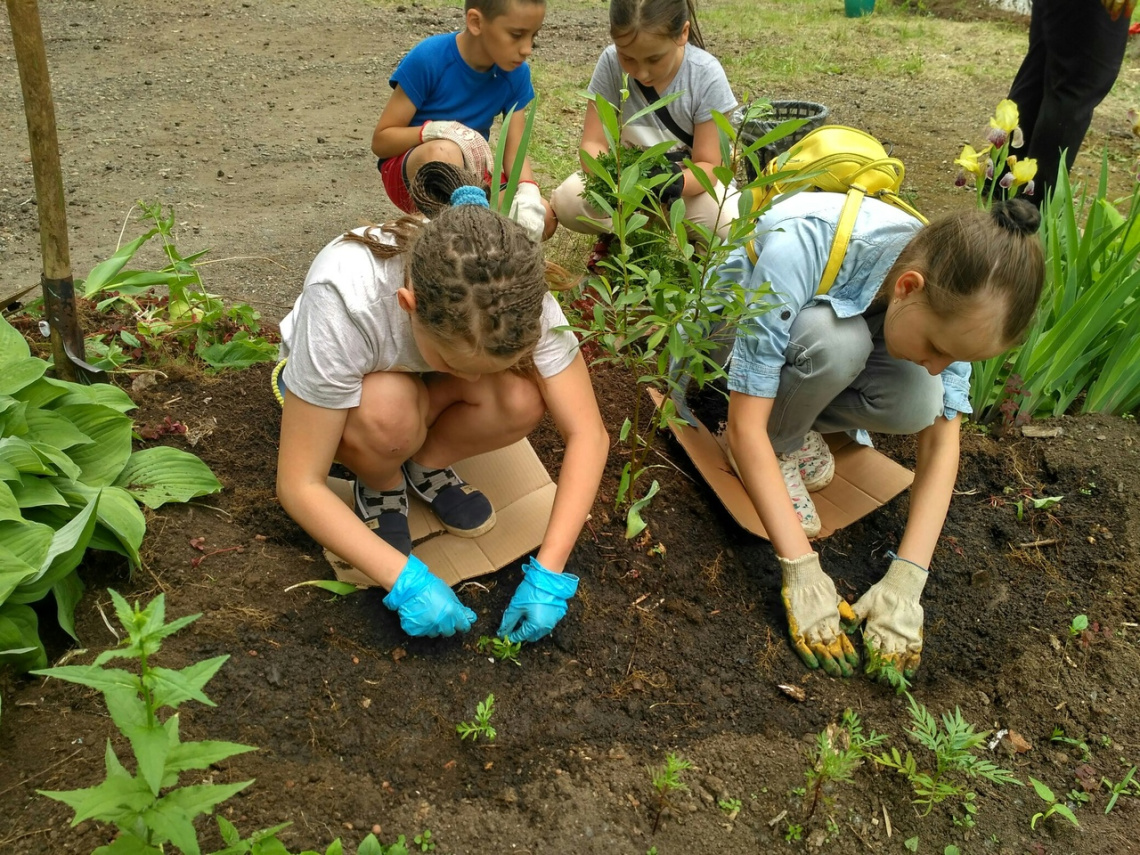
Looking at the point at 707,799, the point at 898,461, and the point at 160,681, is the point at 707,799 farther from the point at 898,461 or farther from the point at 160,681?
the point at 898,461

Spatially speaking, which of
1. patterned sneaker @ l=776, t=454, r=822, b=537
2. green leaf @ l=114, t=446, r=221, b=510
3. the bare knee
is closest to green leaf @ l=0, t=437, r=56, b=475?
green leaf @ l=114, t=446, r=221, b=510

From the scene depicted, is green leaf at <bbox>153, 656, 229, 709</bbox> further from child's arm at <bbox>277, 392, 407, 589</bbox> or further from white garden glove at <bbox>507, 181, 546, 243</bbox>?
white garden glove at <bbox>507, 181, 546, 243</bbox>

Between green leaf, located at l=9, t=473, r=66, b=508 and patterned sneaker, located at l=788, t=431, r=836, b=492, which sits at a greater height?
green leaf, located at l=9, t=473, r=66, b=508

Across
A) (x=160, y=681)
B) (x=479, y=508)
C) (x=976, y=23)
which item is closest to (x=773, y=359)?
(x=479, y=508)

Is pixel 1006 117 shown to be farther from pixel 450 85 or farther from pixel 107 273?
pixel 107 273

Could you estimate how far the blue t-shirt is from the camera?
2.94 metres

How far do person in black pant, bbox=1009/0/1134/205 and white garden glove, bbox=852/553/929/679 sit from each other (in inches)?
74.8

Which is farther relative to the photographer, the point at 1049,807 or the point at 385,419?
the point at 385,419

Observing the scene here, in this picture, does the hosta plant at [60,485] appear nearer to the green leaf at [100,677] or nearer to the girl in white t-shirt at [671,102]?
the green leaf at [100,677]

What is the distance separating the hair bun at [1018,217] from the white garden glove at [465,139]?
1.56 m

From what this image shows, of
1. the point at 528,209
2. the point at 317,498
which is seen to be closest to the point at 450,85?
the point at 528,209

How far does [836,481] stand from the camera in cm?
246

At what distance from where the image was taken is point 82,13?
603 centimetres

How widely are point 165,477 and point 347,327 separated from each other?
1.95 ft
